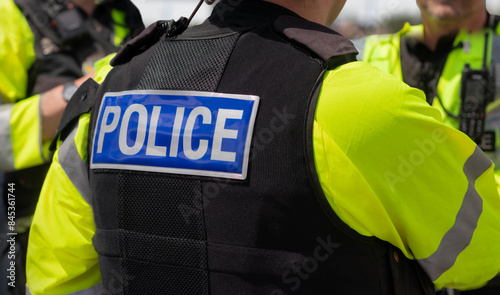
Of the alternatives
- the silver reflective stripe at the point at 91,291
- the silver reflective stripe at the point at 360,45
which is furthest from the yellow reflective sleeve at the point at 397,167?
the silver reflective stripe at the point at 360,45

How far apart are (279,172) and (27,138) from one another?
3.78 feet

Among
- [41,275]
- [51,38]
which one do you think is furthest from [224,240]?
[51,38]

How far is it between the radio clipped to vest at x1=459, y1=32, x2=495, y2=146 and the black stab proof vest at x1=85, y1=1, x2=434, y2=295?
1.18 m

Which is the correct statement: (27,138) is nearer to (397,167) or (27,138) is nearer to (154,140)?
(154,140)

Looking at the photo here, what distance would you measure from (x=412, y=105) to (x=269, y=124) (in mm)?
252

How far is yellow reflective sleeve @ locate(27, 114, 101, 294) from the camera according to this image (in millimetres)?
1187

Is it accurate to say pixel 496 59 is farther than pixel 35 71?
No

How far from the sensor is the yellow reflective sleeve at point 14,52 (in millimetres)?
2086

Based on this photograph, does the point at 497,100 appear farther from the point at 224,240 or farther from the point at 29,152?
the point at 29,152

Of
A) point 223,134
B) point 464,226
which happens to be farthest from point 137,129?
point 464,226

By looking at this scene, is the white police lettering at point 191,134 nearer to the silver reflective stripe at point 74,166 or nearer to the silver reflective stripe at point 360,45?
the silver reflective stripe at point 74,166

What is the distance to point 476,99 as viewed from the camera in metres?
2.04

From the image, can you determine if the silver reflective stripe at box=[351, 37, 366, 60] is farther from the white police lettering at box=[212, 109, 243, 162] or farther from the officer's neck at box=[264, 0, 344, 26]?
the white police lettering at box=[212, 109, 243, 162]

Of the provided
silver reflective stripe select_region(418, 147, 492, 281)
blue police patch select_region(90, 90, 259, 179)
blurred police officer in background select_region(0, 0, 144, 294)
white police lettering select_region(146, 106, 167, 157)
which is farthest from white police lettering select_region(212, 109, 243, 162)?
blurred police officer in background select_region(0, 0, 144, 294)
